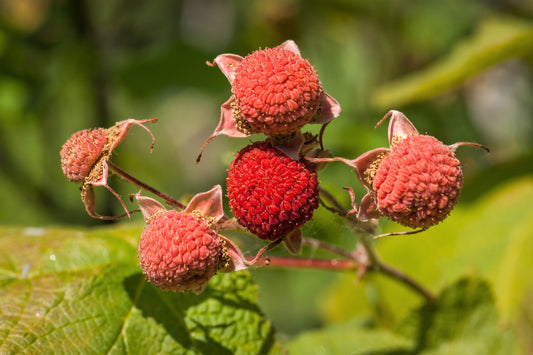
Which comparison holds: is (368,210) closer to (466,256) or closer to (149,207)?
(149,207)

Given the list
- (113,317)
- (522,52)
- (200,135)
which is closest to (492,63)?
(522,52)

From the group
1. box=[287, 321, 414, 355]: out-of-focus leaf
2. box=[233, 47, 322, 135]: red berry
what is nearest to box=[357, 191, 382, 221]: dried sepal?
box=[233, 47, 322, 135]: red berry

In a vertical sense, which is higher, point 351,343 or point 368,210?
point 368,210

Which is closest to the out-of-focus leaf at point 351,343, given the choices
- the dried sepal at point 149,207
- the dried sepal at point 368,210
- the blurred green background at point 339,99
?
the blurred green background at point 339,99

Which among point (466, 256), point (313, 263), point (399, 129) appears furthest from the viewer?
point (466, 256)

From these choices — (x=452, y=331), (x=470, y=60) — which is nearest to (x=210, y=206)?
(x=452, y=331)

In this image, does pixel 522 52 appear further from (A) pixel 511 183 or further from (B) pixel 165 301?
(B) pixel 165 301
